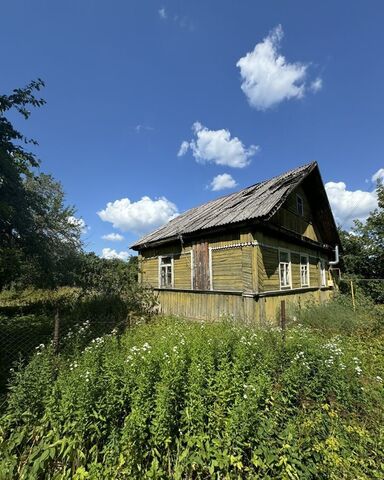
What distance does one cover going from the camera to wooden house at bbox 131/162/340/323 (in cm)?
889

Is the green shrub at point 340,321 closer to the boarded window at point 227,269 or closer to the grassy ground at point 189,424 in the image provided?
the boarded window at point 227,269

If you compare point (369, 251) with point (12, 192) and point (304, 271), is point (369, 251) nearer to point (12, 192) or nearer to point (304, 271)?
point (304, 271)

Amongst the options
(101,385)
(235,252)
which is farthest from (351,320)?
(101,385)

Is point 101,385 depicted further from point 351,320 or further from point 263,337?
point 351,320

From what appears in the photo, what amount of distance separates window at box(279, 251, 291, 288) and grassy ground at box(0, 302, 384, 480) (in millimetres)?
7085

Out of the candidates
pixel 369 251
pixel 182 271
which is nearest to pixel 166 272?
pixel 182 271

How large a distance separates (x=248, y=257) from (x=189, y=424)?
21.7ft

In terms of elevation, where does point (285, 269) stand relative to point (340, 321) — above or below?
above

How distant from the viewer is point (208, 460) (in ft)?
8.45

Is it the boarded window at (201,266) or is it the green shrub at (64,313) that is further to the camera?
the boarded window at (201,266)

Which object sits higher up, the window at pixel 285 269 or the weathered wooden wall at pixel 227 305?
the window at pixel 285 269

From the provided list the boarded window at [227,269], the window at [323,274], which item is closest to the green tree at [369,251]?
the window at [323,274]

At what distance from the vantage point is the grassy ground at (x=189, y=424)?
8.03 ft

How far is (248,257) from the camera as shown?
890 cm
